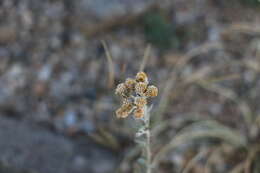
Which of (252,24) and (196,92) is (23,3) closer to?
(196,92)

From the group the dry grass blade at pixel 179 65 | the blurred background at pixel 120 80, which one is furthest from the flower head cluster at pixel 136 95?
the dry grass blade at pixel 179 65

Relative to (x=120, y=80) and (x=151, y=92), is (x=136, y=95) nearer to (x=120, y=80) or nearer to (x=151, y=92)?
(x=151, y=92)

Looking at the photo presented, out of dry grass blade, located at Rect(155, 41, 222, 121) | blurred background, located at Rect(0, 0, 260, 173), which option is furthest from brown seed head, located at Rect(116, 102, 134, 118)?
dry grass blade, located at Rect(155, 41, 222, 121)

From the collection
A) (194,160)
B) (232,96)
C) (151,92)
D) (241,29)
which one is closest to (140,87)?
(151,92)

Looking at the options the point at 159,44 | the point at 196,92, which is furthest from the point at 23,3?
the point at 196,92

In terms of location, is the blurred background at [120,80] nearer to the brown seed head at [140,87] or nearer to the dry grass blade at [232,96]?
the dry grass blade at [232,96]

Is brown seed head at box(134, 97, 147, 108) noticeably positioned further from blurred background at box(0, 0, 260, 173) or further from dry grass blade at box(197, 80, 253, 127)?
dry grass blade at box(197, 80, 253, 127)
